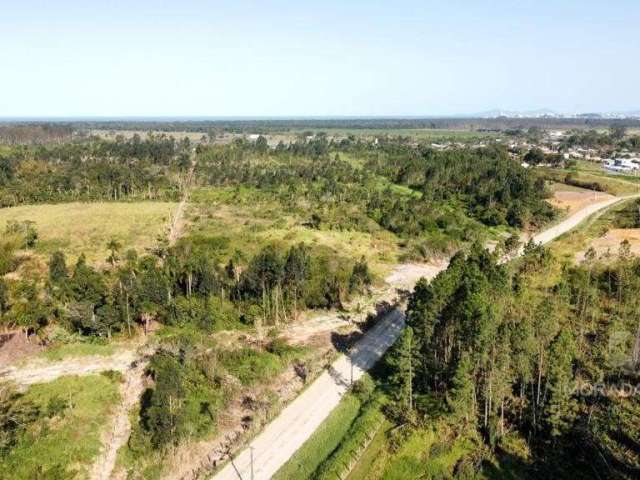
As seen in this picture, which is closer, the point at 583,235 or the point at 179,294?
the point at 179,294

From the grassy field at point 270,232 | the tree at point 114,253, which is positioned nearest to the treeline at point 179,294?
the tree at point 114,253

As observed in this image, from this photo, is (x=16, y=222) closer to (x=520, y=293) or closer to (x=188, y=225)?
(x=188, y=225)

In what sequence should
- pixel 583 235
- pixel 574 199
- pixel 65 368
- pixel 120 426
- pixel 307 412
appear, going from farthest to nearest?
1. pixel 574 199
2. pixel 583 235
3. pixel 65 368
4. pixel 307 412
5. pixel 120 426

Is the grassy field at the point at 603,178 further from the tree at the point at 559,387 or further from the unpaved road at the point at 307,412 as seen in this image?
the tree at the point at 559,387

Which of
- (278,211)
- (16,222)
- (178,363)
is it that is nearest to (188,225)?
(278,211)

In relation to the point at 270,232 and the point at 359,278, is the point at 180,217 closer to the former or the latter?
the point at 270,232

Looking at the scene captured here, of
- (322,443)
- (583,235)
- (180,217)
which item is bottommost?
(180,217)

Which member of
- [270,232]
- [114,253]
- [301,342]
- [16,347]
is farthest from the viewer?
[270,232]

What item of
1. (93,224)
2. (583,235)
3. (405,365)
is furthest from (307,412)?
(93,224)
